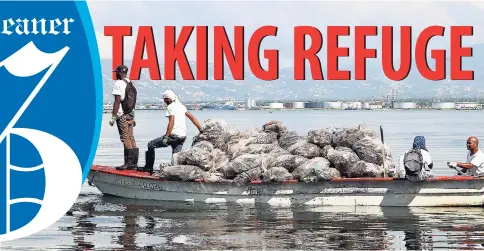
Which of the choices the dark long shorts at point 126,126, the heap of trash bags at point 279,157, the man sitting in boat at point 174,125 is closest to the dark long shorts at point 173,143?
the man sitting in boat at point 174,125

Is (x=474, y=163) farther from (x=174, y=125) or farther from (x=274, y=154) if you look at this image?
(x=174, y=125)

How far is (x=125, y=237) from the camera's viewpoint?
17.3m

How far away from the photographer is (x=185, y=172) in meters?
21.6

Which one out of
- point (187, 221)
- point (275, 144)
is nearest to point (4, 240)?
point (187, 221)

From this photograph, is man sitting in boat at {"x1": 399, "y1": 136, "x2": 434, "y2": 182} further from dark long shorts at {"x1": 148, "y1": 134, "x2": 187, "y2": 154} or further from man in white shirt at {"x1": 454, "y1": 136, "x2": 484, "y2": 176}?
dark long shorts at {"x1": 148, "y1": 134, "x2": 187, "y2": 154}

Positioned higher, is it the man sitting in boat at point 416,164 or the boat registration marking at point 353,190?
the man sitting in boat at point 416,164

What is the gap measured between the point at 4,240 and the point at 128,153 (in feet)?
21.7

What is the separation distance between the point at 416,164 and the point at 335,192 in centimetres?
174

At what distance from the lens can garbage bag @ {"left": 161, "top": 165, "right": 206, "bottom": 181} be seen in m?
21.6

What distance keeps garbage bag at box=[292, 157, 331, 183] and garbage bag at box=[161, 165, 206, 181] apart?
1954 millimetres

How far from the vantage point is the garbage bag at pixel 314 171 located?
2091cm

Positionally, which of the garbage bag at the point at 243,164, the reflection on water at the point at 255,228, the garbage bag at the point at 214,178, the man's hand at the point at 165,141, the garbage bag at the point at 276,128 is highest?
the garbage bag at the point at 276,128

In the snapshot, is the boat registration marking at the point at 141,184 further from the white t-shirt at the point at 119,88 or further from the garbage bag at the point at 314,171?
the garbage bag at the point at 314,171

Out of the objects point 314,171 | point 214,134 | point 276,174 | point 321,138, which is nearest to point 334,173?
point 314,171
